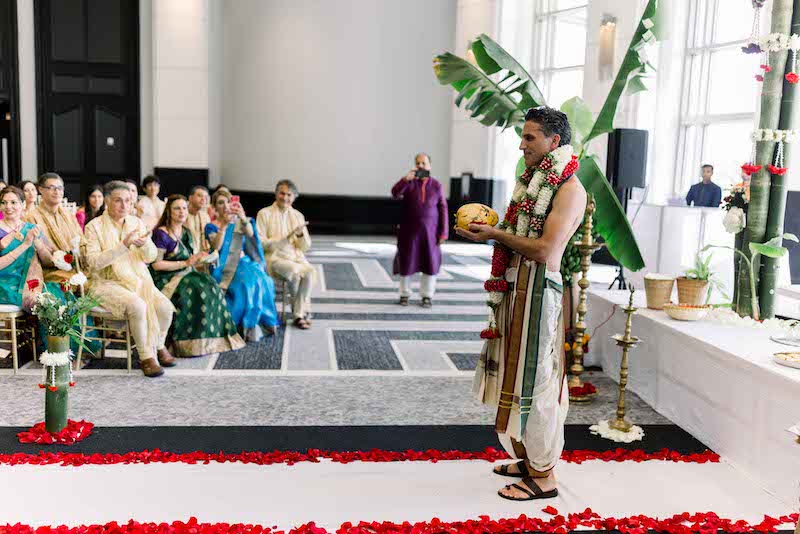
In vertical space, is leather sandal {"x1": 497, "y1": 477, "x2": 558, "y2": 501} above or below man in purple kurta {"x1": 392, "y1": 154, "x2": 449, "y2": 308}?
below

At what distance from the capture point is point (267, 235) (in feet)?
22.3

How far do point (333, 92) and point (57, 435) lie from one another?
Result: 38.3 ft

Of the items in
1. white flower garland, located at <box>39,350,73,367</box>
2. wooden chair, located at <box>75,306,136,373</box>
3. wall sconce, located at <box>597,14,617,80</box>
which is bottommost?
wooden chair, located at <box>75,306,136,373</box>

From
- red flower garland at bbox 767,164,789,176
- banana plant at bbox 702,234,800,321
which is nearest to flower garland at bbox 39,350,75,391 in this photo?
banana plant at bbox 702,234,800,321

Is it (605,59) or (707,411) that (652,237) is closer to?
(605,59)

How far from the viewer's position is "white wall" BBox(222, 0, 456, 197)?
14539 millimetres

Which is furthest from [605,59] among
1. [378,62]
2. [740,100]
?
[378,62]

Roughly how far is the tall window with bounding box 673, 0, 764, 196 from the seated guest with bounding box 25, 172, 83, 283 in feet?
24.8

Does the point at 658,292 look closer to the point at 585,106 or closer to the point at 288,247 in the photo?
the point at 585,106

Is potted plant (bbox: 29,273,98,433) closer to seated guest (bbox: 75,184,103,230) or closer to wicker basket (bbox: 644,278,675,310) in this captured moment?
seated guest (bbox: 75,184,103,230)

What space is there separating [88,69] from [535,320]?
1210 centimetres

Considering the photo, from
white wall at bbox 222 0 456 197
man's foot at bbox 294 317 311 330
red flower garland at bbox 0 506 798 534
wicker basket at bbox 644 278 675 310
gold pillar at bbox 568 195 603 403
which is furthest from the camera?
white wall at bbox 222 0 456 197

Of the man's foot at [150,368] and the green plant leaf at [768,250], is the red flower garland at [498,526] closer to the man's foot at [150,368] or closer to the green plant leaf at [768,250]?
the green plant leaf at [768,250]

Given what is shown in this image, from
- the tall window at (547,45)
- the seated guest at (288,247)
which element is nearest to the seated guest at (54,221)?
the seated guest at (288,247)
